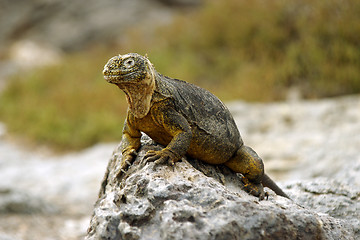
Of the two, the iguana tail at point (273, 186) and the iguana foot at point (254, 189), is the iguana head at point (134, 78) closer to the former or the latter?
the iguana foot at point (254, 189)

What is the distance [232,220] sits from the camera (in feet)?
7.99

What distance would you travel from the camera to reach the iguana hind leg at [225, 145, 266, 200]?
341 centimetres

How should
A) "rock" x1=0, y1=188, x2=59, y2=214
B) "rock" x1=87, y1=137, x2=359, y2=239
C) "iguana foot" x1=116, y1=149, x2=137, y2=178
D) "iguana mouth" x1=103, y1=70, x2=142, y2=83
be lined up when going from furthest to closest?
"rock" x1=0, y1=188, x2=59, y2=214
"iguana foot" x1=116, y1=149, x2=137, y2=178
"iguana mouth" x1=103, y1=70, x2=142, y2=83
"rock" x1=87, y1=137, x2=359, y2=239

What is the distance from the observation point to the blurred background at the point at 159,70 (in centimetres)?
733

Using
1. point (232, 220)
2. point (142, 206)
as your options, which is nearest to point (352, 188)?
point (232, 220)

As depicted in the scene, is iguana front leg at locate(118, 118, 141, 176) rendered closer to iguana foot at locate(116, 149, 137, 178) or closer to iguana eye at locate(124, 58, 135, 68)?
iguana foot at locate(116, 149, 137, 178)

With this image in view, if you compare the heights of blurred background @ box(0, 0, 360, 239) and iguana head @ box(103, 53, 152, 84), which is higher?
blurred background @ box(0, 0, 360, 239)

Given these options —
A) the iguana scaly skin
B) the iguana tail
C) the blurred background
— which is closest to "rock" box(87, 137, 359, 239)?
the iguana scaly skin

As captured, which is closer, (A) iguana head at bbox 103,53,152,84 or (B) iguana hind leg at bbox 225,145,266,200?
(A) iguana head at bbox 103,53,152,84

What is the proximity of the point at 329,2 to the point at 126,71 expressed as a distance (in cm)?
1073

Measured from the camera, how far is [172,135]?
3.07 metres

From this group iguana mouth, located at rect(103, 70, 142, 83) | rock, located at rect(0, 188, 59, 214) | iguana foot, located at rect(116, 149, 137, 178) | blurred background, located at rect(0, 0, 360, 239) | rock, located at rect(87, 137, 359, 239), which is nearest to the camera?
rock, located at rect(87, 137, 359, 239)

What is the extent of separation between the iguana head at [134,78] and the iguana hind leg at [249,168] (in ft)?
3.11

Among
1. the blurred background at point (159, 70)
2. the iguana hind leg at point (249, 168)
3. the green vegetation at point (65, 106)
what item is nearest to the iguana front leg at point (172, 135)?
the iguana hind leg at point (249, 168)
